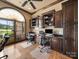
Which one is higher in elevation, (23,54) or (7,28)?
(7,28)

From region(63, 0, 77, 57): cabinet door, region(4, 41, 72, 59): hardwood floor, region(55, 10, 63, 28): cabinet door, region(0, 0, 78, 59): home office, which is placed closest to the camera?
region(63, 0, 77, 57): cabinet door

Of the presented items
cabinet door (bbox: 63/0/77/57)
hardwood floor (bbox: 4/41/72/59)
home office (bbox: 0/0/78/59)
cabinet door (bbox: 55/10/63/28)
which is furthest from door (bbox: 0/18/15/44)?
cabinet door (bbox: 63/0/77/57)

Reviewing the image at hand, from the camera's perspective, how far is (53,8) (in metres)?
5.70

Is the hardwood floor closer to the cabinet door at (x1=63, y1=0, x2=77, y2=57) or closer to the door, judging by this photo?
the cabinet door at (x1=63, y1=0, x2=77, y2=57)

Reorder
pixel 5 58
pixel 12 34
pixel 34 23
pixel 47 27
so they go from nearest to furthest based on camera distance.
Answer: pixel 5 58, pixel 47 27, pixel 12 34, pixel 34 23

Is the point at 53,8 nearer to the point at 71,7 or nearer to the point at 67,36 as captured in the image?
the point at 71,7

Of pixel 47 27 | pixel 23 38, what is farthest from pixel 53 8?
pixel 23 38

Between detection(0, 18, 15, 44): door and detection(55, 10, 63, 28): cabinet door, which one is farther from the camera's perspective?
detection(0, 18, 15, 44): door

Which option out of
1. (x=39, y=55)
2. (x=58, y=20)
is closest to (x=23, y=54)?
(x=39, y=55)

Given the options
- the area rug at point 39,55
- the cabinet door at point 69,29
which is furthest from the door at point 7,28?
the cabinet door at point 69,29

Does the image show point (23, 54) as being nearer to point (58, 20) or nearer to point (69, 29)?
point (69, 29)

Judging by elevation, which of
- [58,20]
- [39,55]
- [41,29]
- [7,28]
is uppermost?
[58,20]

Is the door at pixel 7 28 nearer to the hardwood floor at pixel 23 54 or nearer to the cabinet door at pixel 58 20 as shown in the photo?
the hardwood floor at pixel 23 54

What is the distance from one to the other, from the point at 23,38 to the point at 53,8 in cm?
451
